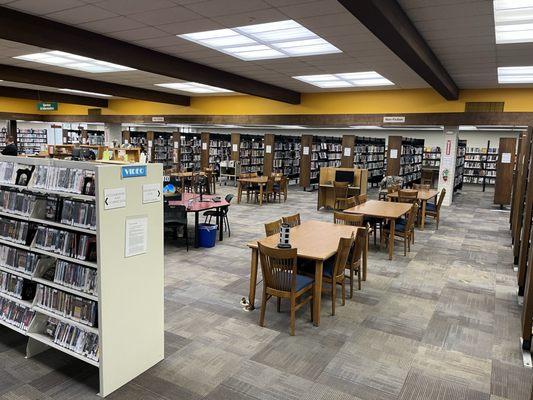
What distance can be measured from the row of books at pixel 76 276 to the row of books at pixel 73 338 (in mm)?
344

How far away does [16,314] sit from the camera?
363cm

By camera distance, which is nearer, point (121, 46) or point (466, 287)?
point (466, 287)

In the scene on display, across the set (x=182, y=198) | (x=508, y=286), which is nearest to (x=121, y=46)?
(x=182, y=198)

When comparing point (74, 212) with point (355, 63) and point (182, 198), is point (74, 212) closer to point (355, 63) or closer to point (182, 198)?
point (182, 198)

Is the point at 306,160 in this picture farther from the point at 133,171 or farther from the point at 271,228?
the point at 133,171

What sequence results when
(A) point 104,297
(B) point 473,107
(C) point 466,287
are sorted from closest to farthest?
(A) point 104,297 → (C) point 466,287 → (B) point 473,107

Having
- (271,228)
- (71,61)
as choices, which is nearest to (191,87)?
(71,61)

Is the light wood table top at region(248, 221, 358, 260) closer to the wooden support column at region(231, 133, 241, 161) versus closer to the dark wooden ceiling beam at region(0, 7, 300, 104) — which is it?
the dark wooden ceiling beam at region(0, 7, 300, 104)

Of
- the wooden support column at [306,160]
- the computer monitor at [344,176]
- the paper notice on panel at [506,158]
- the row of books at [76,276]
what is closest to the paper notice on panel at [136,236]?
the row of books at [76,276]

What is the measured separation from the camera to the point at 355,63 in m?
7.22

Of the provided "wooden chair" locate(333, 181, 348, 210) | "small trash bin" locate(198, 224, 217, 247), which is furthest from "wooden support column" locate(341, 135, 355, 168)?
"small trash bin" locate(198, 224, 217, 247)

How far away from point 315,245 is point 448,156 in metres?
8.95

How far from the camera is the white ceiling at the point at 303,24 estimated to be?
14.4 feet

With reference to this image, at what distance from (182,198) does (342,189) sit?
476cm
